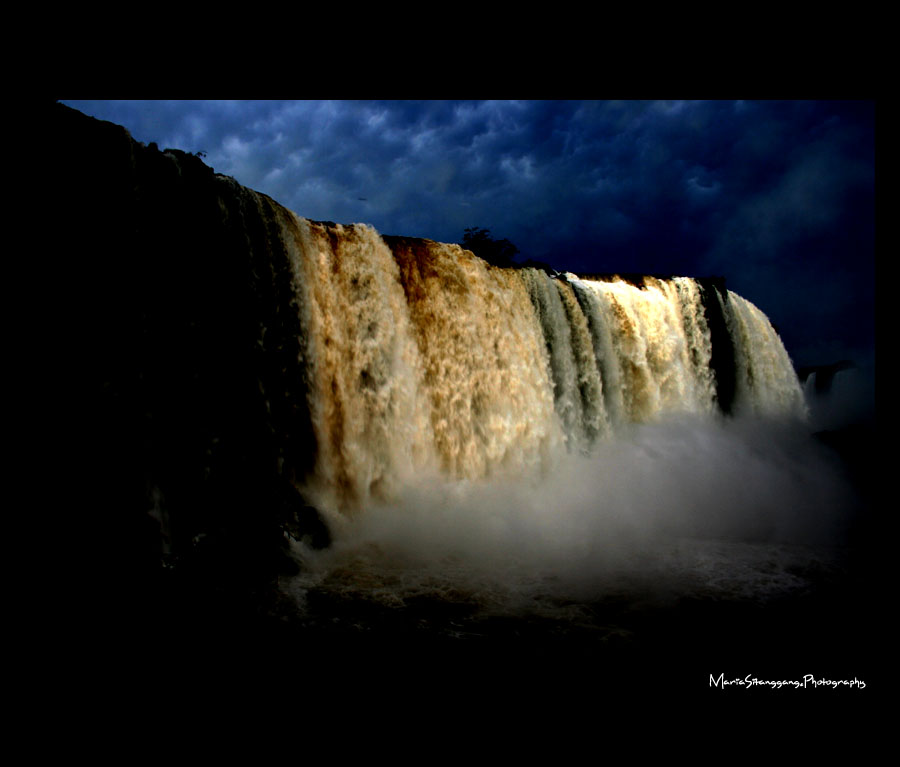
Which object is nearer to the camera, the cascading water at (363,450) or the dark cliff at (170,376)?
the dark cliff at (170,376)

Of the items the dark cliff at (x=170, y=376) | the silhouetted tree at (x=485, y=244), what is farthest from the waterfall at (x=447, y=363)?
the silhouetted tree at (x=485, y=244)

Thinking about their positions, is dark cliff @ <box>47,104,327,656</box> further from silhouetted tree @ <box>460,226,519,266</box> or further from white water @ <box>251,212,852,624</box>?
silhouetted tree @ <box>460,226,519,266</box>

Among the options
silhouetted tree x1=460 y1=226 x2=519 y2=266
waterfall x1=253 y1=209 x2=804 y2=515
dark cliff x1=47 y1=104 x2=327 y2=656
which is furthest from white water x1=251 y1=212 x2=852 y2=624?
silhouetted tree x1=460 y1=226 x2=519 y2=266

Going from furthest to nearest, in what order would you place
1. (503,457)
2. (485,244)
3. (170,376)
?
(485,244)
(503,457)
(170,376)

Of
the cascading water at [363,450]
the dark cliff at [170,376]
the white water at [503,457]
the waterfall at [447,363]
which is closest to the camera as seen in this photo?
the dark cliff at [170,376]

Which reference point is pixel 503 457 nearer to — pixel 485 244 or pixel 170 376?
pixel 170 376

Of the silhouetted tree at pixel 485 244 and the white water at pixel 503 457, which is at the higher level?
the silhouetted tree at pixel 485 244

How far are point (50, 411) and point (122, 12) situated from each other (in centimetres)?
273

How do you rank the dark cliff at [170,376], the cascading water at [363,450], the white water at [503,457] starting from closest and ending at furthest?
the dark cliff at [170,376]
the cascading water at [363,450]
the white water at [503,457]

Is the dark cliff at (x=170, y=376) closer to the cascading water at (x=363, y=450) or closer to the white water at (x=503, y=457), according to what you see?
the cascading water at (x=363, y=450)

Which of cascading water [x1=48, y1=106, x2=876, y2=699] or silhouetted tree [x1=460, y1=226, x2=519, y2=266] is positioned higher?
silhouetted tree [x1=460, y1=226, x2=519, y2=266]

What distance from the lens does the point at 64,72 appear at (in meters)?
1.28

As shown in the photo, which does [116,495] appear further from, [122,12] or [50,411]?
[122,12]

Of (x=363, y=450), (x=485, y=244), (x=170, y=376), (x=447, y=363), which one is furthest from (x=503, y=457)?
(x=485, y=244)
